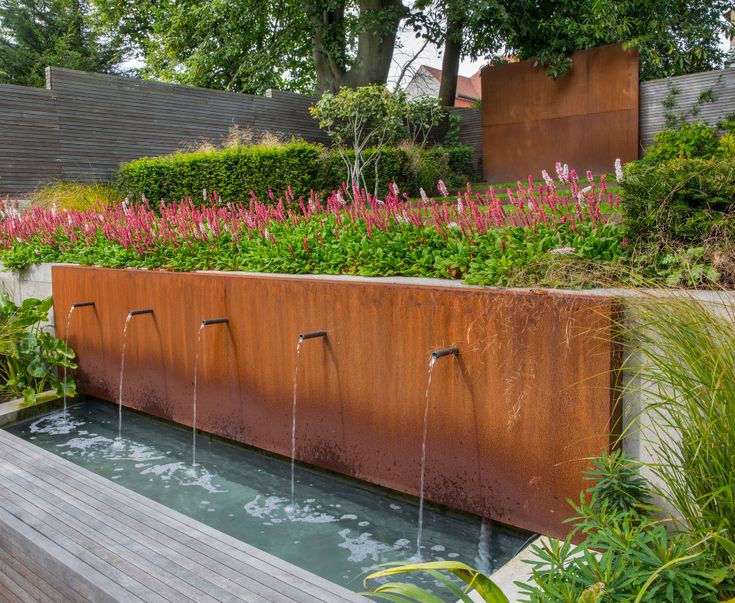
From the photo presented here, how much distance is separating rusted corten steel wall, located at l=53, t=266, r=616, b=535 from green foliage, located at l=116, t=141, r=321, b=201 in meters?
6.05

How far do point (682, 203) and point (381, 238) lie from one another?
1.69 meters

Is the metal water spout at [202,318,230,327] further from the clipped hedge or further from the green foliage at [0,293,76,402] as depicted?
the clipped hedge

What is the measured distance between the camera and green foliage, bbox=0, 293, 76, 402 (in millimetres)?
5562

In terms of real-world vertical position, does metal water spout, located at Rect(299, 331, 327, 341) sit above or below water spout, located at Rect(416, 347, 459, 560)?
above

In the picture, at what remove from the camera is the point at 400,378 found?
341cm

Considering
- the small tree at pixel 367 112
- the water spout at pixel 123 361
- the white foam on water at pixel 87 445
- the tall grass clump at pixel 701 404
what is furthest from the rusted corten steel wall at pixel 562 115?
Result: the tall grass clump at pixel 701 404

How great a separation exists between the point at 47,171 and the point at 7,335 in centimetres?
673

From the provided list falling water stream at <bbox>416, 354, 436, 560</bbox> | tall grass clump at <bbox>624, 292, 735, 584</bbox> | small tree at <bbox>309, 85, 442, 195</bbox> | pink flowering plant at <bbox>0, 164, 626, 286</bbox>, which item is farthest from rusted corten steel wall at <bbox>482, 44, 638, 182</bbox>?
tall grass clump at <bbox>624, 292, 735, 584</bbox>

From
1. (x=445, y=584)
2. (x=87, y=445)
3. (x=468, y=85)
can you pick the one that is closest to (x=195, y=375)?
(x=87, y=445)

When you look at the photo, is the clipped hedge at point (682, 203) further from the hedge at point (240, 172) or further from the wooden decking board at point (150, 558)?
the hedge at point (240, 172)

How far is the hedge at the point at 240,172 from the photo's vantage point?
10875 mm

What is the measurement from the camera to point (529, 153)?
548 inches

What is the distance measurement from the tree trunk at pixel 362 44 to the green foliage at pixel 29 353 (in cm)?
1050

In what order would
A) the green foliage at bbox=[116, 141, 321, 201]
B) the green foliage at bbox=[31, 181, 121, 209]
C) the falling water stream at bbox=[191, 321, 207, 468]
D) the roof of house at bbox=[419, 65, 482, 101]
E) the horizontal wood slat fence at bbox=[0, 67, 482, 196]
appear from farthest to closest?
the roof of house at bbox=[419, 65, 482, 101]
the horizontal wood slat fence at bbox=[0, 67, 482, 196]
the green foliage at bbox=[116, 141, 321, 201]
the green foliage at bbox=[31, 181, 121, 209]
the falling water stream at bbox=[191, 321, 207, 468]
